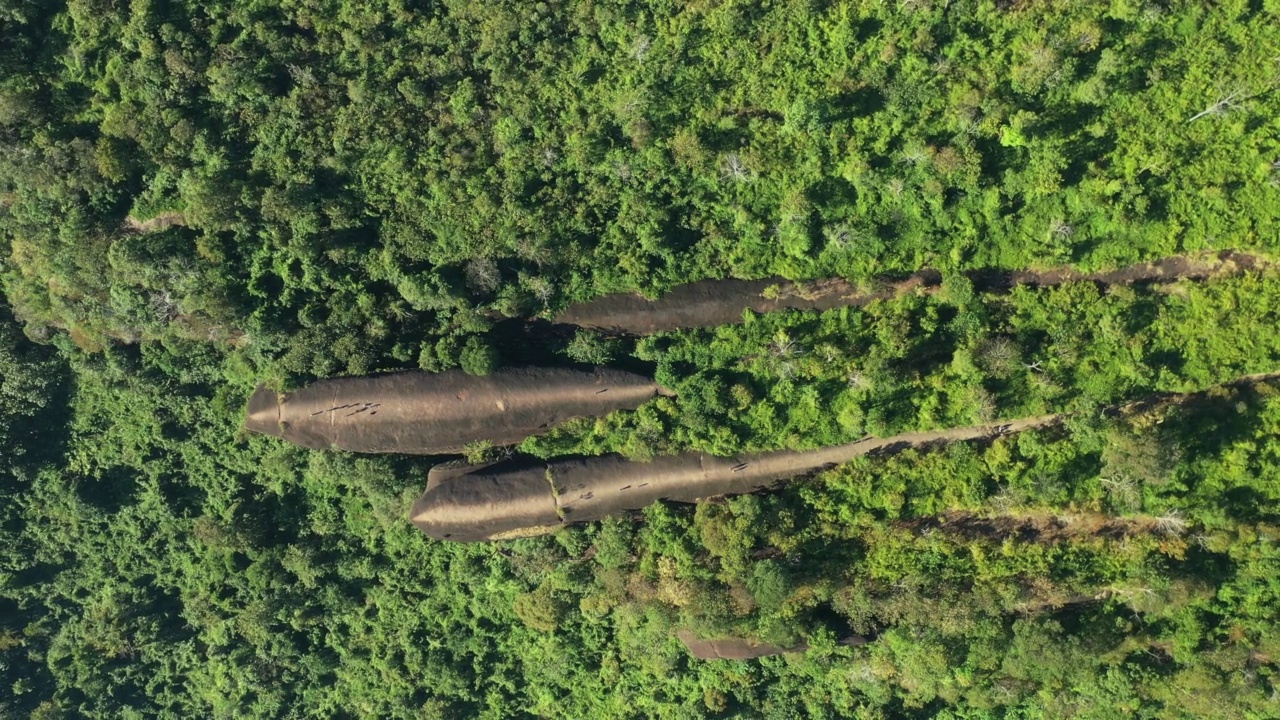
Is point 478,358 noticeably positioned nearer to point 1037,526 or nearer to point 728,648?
point 728,648

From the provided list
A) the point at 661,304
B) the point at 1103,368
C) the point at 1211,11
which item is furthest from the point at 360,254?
the point at 1211,11

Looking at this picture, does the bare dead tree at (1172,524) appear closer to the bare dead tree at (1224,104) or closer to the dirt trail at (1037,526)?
the dirt trail at (1037,526)

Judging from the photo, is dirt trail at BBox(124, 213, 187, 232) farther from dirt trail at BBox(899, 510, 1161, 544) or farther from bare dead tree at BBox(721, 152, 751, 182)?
dirt trail at BBox(899, 510, 1161, 544)

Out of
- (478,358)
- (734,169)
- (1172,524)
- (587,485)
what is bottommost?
(587,485)

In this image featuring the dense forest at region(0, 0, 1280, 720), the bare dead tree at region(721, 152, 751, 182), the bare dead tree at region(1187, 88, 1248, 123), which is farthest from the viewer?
the bare dead tree at region(721, 152, 751, 182)

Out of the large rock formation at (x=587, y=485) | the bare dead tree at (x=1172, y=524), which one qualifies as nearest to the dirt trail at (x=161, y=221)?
the large rock formation at (x=587, y=485)

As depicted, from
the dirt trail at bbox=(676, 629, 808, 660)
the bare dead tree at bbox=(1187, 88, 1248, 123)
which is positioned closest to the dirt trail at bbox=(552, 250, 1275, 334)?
the bare dead tree at bbox=(1187, 88, 1248, 123)

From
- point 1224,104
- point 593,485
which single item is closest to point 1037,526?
point 1224,104
